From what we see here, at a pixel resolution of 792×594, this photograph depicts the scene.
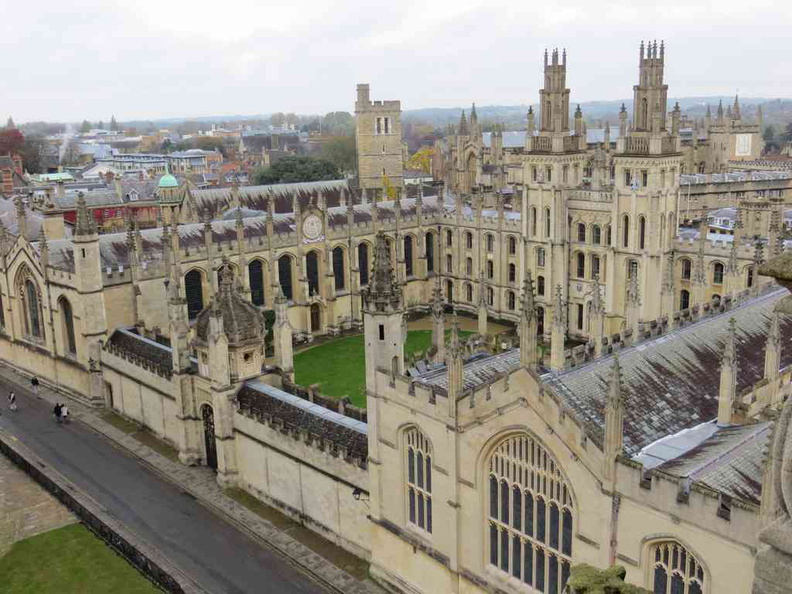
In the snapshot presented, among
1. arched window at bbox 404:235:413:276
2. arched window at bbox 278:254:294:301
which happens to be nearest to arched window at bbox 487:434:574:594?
arched window at bbox 278:254:294:301

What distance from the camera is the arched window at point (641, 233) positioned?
135 feet

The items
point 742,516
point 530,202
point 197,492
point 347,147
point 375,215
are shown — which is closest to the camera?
point 742,516

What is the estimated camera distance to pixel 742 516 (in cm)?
1315

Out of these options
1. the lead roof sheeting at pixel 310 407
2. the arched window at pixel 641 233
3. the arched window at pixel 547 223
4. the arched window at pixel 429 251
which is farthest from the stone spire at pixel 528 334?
the arched window at pixel 429 251

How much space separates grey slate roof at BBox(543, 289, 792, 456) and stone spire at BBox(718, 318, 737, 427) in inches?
29.0

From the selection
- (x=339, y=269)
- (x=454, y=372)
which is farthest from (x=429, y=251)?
(x=454, y=372)

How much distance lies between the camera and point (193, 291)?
1697 inches

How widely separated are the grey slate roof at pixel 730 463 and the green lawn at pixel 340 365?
785 inches

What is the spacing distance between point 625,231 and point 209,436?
82.2 ft

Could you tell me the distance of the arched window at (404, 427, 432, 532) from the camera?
20375 mm

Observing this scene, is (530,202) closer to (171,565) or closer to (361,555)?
(361,555)

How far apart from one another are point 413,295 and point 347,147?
96.5 m

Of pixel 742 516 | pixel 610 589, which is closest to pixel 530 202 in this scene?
pixel 742 516

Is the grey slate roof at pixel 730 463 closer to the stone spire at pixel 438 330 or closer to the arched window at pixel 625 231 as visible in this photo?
the stone spire at pixel 438 330
